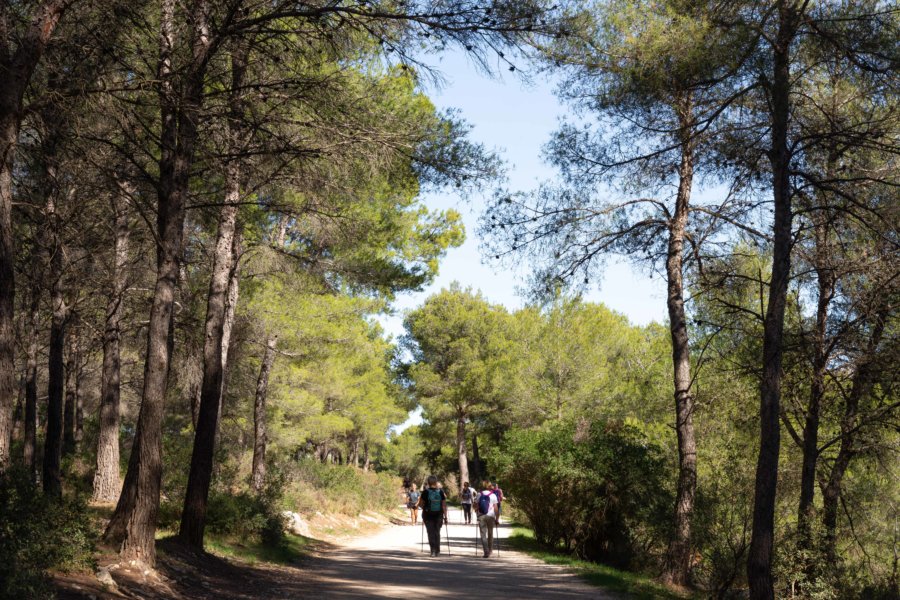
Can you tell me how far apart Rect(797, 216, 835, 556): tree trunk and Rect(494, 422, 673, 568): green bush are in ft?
8.80

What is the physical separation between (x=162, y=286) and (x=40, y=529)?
144 inches

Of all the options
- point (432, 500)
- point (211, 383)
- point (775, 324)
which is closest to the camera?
point (775, 324)

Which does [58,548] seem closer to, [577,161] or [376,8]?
[376,8]

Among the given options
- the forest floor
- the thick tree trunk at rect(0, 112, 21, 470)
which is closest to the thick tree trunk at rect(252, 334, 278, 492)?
the forest floor

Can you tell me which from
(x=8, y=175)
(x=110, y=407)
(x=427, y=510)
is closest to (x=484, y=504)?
(x=427, y=510)

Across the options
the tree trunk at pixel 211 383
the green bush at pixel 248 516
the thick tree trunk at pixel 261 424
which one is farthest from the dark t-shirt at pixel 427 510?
the tree trunk at pixel 211 383

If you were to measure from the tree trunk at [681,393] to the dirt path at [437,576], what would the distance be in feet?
6.09

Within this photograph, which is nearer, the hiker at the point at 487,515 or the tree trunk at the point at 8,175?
the tree trunk at the point at 8,175

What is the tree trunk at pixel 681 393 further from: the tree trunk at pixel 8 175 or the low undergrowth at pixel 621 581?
the tree trunk at pixel 8 175

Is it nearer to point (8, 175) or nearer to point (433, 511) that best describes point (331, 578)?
point (433, 511)

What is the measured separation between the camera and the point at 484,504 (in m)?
18.8

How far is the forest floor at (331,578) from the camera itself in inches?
353

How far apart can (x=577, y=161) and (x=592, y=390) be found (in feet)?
90.5

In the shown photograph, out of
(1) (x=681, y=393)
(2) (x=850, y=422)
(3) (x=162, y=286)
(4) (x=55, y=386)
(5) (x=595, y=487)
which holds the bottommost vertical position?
(5) (x=595, y=487)
